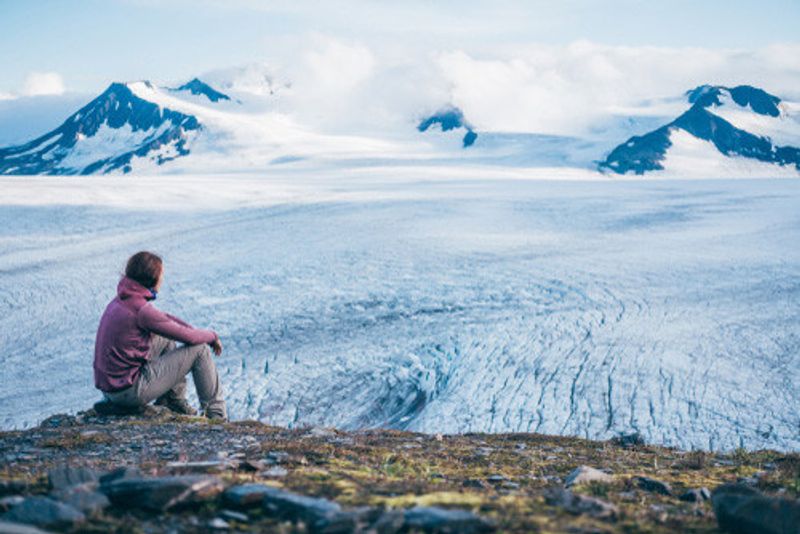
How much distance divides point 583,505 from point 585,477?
1.19 meters

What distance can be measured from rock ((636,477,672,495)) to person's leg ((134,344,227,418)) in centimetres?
388

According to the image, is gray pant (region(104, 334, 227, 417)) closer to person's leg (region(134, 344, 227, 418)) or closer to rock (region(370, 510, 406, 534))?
person's leg (region(134, 344, 227, 418))

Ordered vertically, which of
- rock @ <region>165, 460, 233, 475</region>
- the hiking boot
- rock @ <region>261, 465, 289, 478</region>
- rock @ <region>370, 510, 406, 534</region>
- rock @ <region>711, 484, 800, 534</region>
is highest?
rock @ <region>370, 510, 406, 534</region>

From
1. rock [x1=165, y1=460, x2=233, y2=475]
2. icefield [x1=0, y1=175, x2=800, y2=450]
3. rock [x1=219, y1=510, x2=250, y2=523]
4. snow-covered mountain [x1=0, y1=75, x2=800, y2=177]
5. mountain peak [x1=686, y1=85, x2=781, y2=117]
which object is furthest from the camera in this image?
mountain peak [x1=686, y1=85, x2=781, y2=117]

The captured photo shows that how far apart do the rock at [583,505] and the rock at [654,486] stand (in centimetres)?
117

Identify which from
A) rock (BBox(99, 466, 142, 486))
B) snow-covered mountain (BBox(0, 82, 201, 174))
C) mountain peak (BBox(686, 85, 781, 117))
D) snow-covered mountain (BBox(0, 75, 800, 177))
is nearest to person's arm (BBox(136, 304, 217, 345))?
rock (BBox(99, 466, 142, 486))

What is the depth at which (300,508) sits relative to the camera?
2666 mm

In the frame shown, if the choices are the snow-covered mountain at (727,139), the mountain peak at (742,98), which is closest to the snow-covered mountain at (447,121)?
the snow-covered mountain at (727,139)

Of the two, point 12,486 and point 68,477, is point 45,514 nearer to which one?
point 68,477

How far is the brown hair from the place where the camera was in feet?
18.5

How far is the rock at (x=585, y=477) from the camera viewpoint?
3.92 m

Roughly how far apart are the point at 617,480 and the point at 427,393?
224 inches

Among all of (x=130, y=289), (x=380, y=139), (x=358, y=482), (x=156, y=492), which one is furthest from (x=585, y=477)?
(x=380, y=139)

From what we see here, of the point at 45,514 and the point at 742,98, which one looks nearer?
the point at 45,514
